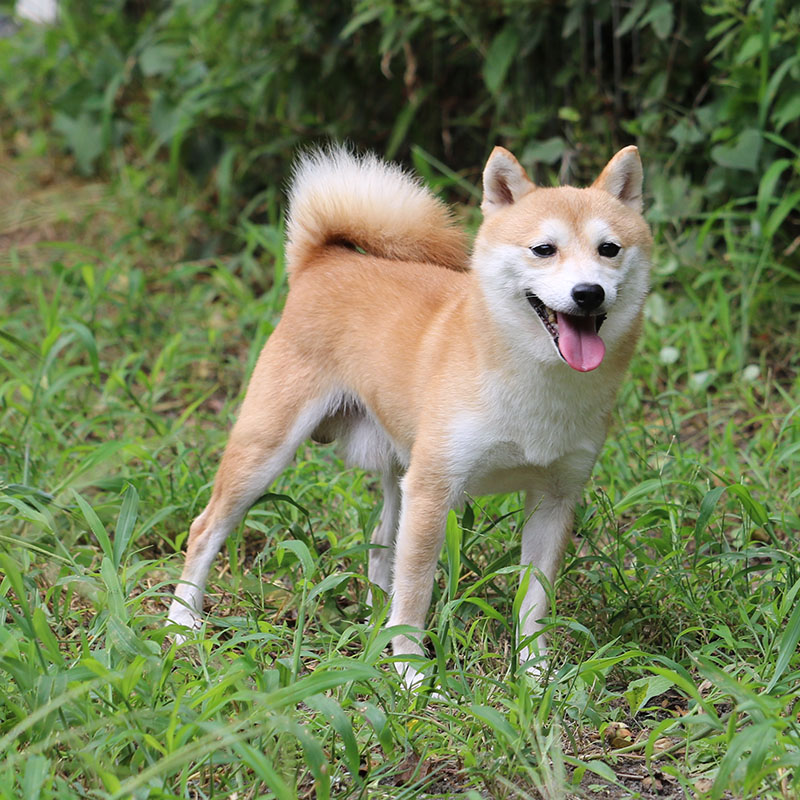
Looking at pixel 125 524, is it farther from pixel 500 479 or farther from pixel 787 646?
pixel 787 646

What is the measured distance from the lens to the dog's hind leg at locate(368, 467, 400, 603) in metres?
3.80

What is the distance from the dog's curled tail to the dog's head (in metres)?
0.61

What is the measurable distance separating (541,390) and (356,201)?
3.64ft

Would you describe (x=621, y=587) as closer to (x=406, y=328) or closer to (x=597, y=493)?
(x=597, y=493)

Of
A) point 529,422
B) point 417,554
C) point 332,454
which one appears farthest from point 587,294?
point 332,454

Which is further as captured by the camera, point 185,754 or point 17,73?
point 17,73

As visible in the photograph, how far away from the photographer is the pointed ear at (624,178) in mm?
3256

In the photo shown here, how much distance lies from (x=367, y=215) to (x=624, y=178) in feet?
3.17

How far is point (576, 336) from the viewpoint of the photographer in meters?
2.97

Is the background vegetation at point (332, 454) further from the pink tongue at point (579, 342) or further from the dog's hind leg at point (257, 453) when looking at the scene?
the pink tongue at point (579, 342)

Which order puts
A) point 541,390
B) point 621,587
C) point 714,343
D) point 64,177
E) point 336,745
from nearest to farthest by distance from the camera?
point 336,745 → point 541,390 → point 621,587 → point 714,343 → point 64,177

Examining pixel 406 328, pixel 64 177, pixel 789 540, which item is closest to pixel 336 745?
pixel 406 328

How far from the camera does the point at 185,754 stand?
7.12 ft

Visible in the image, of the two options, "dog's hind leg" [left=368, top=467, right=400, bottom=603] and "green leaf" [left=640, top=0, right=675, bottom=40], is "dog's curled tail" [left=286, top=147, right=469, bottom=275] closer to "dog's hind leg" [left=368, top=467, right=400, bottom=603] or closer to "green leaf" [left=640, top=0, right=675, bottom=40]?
"dog's hind leg" [left=368, top=467, right=400, bottom=603]
